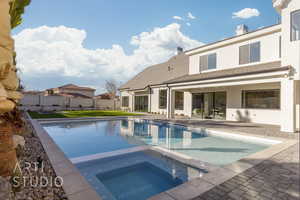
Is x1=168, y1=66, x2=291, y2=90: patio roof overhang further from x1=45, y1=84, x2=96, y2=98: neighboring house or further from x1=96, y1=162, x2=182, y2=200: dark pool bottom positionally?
x1=45, y1=84, x2=96, y2=98: neighboring house

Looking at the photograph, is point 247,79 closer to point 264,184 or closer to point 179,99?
point 264,184

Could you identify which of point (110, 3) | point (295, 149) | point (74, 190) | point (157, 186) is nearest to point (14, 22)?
point (74, 190)

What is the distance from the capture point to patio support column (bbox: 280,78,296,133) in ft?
25.1

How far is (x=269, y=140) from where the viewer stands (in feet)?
21.7

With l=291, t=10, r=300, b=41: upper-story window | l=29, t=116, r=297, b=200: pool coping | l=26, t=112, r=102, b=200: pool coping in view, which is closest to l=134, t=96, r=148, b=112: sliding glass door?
l=291, t=10, r=300, b=41: upper-story window

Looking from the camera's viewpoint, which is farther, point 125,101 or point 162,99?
point 125,101

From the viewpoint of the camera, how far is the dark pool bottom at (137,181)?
347cm

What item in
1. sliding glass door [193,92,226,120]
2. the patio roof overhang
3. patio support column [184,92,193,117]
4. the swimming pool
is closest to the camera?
the swimming pool

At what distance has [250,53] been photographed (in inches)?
469

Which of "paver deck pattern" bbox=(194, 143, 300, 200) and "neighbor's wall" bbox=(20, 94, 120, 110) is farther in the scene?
"neighbor's wall" bbox=(20, 94, 120, 110)

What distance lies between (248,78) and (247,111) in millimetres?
4081

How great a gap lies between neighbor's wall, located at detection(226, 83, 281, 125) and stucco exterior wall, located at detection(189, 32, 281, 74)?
74.8 inches

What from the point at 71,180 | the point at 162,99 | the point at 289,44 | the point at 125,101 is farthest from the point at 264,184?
the point at 125,101

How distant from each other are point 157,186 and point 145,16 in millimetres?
13406
